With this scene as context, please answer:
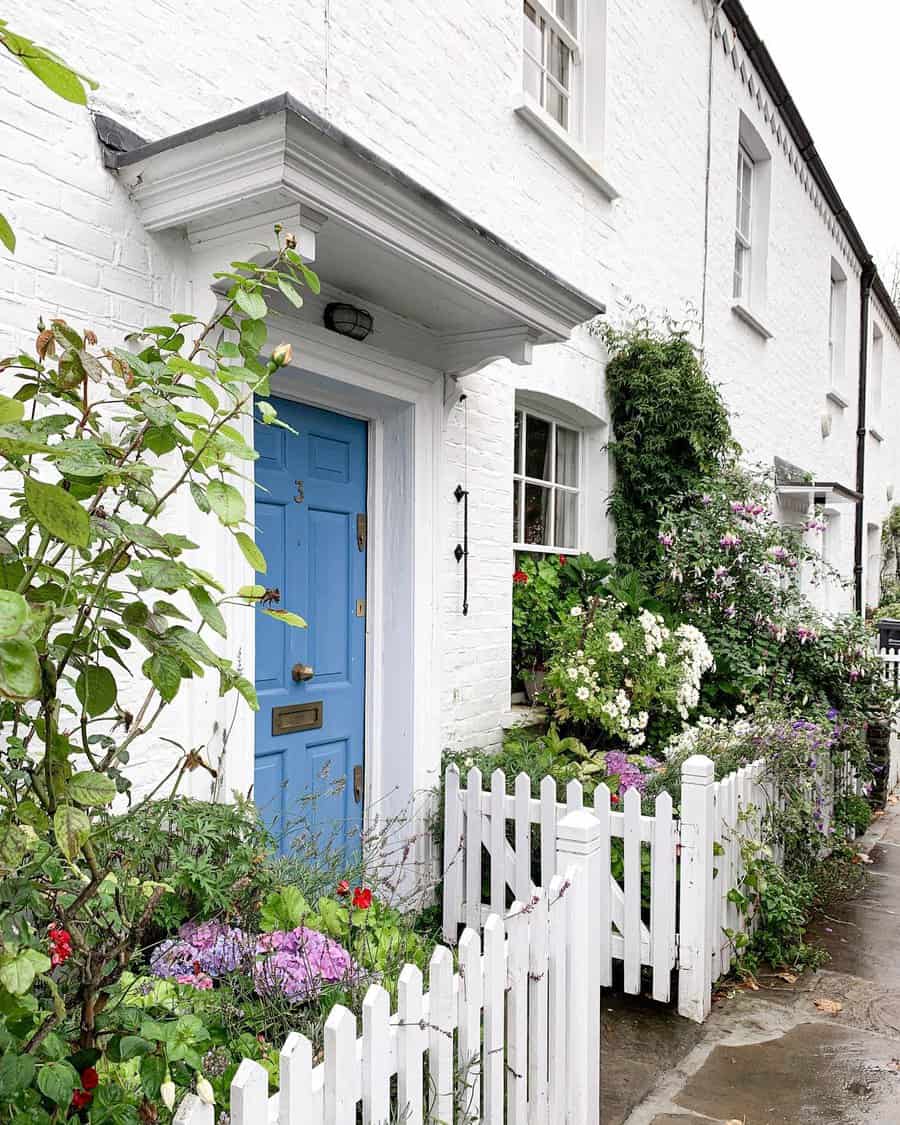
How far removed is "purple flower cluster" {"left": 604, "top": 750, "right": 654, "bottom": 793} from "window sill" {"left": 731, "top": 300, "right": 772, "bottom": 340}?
16.7ft

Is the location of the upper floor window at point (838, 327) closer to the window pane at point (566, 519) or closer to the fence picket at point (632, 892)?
the window pane at point (566, 519)

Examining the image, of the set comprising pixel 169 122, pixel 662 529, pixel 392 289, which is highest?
pixel 169 122

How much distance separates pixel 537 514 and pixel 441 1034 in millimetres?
4146

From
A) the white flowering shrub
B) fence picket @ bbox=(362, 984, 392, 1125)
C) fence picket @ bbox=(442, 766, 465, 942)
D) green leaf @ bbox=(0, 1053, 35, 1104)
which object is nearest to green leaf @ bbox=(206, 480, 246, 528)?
green leaf @ bbox=(0, 1053, 35, 1104)

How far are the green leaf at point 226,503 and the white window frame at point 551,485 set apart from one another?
4173 mm

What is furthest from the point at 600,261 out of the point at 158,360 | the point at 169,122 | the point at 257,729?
the point at 158,360

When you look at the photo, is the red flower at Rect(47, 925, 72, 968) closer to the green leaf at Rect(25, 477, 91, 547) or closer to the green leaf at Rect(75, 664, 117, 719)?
the green leaf at Rect(75, 664, 117, 719)

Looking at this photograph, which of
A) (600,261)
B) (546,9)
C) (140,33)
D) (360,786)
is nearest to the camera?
(140,33)

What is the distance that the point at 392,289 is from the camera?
12.4 ft

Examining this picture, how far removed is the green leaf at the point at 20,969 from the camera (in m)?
1.16

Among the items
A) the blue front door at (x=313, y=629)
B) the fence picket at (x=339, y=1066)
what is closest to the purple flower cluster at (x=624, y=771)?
the blue front door at (x=313, y=629)

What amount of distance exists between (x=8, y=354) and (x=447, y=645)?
8.33ft

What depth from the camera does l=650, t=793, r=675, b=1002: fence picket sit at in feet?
12.5

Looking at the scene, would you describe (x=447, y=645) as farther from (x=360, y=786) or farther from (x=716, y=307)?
(x=716, y=307)
